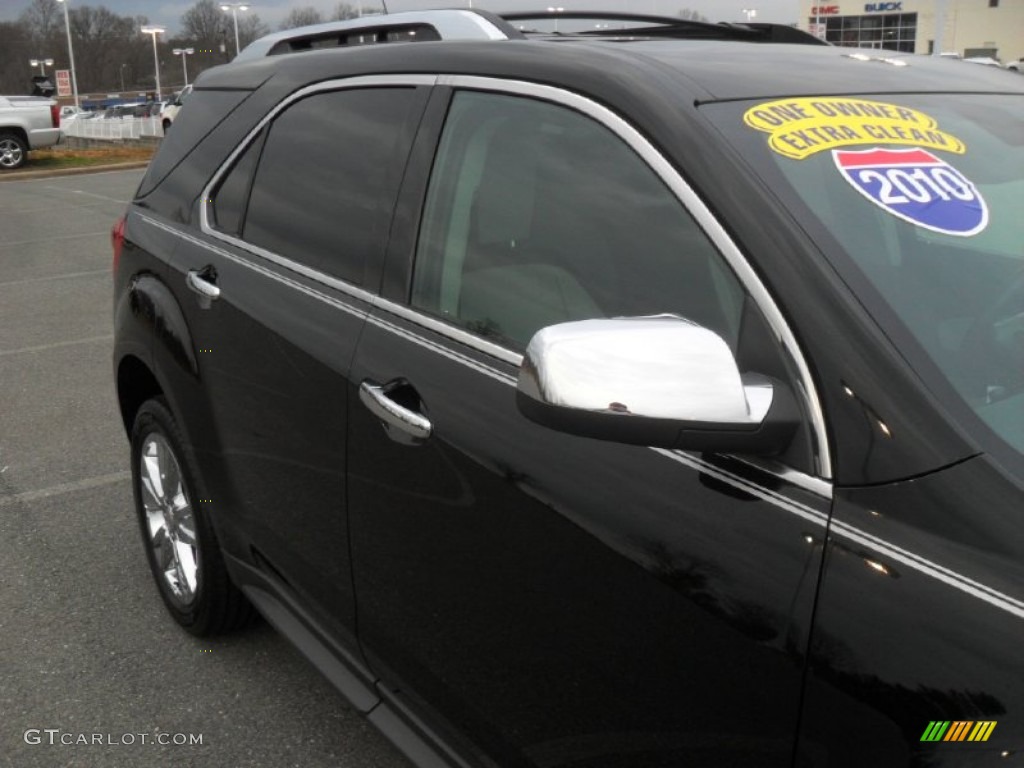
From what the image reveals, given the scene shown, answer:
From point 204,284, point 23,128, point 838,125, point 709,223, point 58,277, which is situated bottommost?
point 23,128

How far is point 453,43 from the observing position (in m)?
2.36

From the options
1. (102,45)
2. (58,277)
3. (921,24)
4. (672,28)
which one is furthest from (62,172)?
(102,45)

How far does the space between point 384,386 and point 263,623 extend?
63.7 inches

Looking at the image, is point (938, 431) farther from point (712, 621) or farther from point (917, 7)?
point (917, 7)

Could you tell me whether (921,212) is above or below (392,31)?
below

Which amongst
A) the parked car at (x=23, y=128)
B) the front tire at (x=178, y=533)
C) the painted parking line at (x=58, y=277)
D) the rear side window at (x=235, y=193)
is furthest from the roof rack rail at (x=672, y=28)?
the parked car at (x=23, y=128)

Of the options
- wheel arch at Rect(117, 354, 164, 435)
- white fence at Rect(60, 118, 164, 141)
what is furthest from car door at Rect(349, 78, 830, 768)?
white fence at Rect(60, 118, 164, 141)

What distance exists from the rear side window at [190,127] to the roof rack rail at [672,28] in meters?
0.86

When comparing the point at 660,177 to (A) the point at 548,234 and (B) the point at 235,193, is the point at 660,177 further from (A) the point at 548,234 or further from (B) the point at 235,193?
(B) the point at 235,193

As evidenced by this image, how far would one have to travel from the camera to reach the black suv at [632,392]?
1.42m

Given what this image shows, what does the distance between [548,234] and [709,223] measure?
1.61ft

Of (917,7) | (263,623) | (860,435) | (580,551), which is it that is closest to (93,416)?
(263,623)

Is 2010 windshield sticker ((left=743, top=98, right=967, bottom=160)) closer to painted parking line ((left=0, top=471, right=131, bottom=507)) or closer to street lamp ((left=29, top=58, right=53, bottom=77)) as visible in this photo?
painted parking line ((left=0, top=471, right=131, bottom=507))

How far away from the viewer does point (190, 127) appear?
3.36 m
